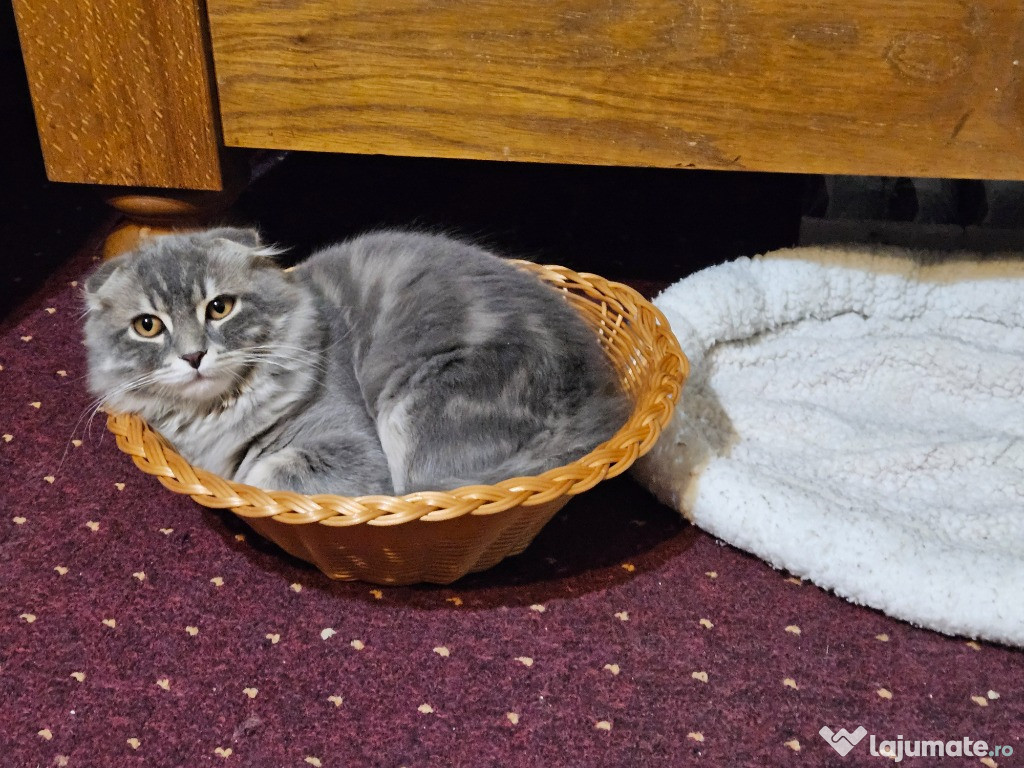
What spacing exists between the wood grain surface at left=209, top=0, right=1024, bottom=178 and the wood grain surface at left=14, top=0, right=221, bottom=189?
51 mm

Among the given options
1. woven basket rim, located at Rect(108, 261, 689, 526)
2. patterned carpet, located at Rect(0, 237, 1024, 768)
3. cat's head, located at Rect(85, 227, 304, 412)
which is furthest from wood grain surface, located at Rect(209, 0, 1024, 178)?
patterned carpet, located at Rect(0, 237, 1024, 768)

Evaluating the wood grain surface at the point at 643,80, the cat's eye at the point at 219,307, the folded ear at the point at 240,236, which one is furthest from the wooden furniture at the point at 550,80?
the cat's eye at the point at 219,307

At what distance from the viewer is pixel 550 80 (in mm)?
1303

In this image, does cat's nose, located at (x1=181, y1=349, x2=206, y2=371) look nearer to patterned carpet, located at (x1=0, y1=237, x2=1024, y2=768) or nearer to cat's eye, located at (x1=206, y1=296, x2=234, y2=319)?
cat's eye, located at (x1=206, y1=296, x2=234, y2=319)

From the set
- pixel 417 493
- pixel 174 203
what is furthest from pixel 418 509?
pixel 174 203

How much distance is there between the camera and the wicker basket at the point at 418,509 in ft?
3.24

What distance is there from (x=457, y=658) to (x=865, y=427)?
31.2 inches

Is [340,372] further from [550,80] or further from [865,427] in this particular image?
[865,427]

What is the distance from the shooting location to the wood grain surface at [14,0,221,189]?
1305 mm

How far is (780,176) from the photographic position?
7.78 ft

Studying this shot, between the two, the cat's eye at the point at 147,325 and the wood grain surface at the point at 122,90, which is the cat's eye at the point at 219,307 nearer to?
the cat's eye at the point at 147,325

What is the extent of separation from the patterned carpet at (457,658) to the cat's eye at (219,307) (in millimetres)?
318

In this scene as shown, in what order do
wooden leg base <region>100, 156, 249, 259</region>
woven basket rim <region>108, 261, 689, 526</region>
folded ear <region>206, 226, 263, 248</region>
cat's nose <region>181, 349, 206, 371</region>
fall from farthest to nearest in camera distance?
wooden leg base <region>100, 156, 249, 259</region> < folded ear <region>206, 226, 263, 248</region> < cat's nose <region>181, 349, 206, 371</region> < woven basket rim <region>108, 261, 689, 526</region>

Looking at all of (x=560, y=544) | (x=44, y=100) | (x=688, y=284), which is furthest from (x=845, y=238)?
(x=44, y=100)
